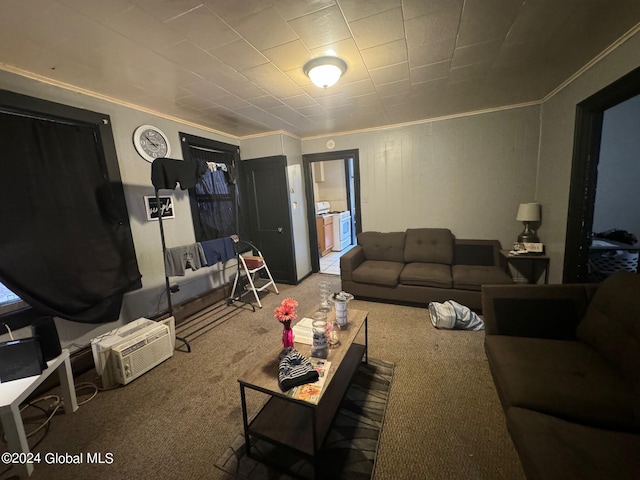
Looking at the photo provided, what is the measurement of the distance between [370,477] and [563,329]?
154 cm

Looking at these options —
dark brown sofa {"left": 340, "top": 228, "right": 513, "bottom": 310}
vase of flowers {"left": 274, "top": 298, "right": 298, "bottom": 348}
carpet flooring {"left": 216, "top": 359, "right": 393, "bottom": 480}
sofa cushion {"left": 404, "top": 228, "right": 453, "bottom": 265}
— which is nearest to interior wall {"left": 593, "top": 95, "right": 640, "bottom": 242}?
dark brown sofa {"left": 340, "top": 228, "right": 513, "bottom": 310}

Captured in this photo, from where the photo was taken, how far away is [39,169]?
1.98 metres

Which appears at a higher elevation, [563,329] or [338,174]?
[338,174]

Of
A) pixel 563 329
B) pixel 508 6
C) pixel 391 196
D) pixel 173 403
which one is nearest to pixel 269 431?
pixel 173 403

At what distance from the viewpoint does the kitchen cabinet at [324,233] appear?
5.82m

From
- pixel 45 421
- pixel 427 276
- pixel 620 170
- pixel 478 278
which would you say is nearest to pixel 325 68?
pixel 427 276

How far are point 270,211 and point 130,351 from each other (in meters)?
2.65

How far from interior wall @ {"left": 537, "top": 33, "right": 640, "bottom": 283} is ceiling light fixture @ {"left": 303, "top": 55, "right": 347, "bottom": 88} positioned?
2.03 metres

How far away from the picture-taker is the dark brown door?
4.04m

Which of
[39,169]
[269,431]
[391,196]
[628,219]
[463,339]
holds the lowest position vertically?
[463,339]

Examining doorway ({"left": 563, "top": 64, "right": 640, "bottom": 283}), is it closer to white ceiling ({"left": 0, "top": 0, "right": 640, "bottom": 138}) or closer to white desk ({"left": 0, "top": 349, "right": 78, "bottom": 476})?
white ceiling ({"left": 0, "top": 0, "right": 640, "bottom": 138})

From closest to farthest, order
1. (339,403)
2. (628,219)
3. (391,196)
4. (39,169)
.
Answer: (339,403) < (39,169) < (628,219) < (391,196)

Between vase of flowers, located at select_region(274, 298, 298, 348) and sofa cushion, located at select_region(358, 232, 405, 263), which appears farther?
sofa cushion, located at select_region(358, 232, 405, 263)

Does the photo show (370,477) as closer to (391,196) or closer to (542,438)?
(542,438)
